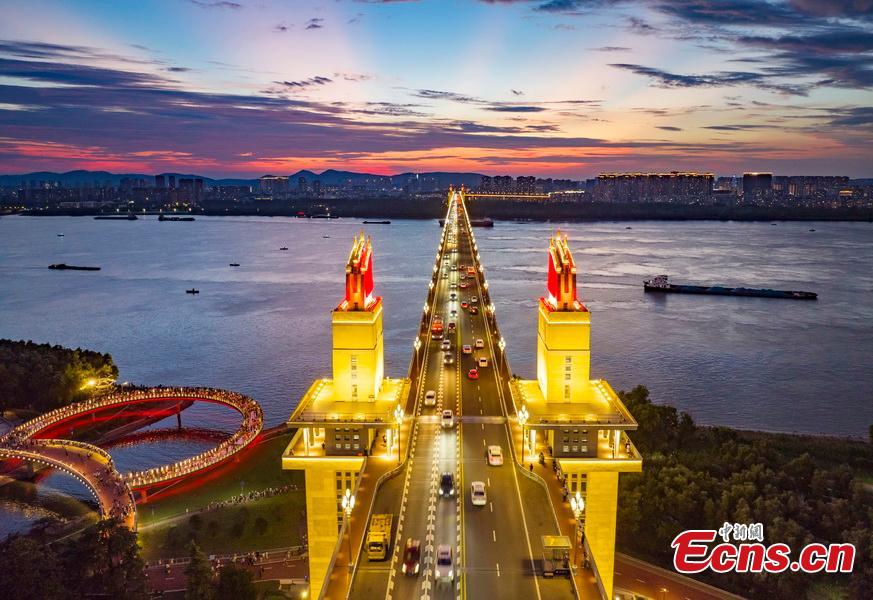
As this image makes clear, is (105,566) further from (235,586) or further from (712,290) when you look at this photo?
(712,290)

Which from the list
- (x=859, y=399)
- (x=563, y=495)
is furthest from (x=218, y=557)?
(x=859, y=399)

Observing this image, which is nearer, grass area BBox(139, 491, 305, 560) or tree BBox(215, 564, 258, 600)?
tree BBox(215, 564, 258, 600)

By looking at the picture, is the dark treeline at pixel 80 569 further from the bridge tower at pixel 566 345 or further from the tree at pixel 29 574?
the bridge tower at pixel 566 345

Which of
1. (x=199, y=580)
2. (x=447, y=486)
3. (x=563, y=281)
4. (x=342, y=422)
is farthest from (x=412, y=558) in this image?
(x=563, y=281)

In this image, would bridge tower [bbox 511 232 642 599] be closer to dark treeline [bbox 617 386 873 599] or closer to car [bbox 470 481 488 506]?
car [bbox 470 481 488 506]

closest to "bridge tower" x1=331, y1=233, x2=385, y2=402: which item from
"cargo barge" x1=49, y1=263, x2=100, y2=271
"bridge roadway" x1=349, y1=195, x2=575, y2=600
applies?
"bridge roadway" x1=349, y1=195, x2=575, y2=600

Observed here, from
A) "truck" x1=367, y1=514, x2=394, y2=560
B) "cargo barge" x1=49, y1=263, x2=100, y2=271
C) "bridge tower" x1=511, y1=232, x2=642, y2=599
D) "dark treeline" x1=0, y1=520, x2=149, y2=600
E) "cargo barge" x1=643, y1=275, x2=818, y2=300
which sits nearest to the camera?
"truck" x1=367, y1=514, x2=394, y2=560

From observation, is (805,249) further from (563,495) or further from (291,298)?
(563,495)
